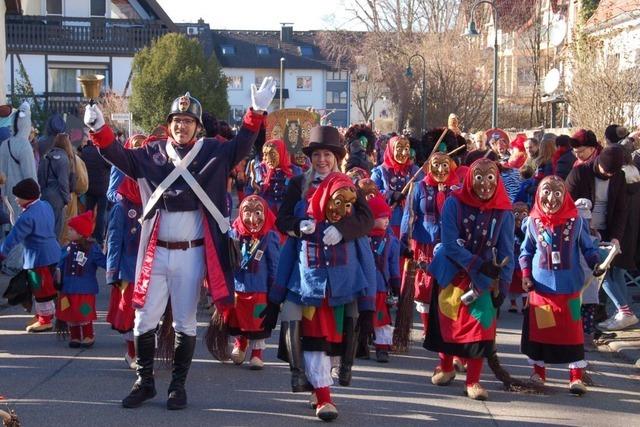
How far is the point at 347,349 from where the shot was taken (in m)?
7.43

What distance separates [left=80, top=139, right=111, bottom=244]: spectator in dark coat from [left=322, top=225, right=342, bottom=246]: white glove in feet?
30.3

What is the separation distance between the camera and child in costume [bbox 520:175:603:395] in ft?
27.5

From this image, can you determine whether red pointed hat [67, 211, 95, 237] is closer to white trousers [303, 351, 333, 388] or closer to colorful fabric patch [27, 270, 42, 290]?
colorful fabric patch [27, 270, 42, 290]

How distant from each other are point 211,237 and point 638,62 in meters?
15.2

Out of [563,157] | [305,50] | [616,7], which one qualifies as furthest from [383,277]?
[305,50]

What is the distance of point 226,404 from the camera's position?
7871 millimetres

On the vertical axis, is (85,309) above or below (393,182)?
below

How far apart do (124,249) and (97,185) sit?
24.8 feet

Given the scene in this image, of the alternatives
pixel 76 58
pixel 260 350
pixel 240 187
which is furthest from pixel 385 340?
pixel 76 58

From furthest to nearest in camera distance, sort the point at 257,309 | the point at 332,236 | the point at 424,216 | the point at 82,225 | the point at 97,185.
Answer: the point at 97,185 < the point at 424,216 < the point at 82,225 < the point at 257,309 < the point at 332,236

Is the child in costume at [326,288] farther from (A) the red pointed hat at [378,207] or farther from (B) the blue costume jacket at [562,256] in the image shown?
(B) the blue costume jacket at [562,256]

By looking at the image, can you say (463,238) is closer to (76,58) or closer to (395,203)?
(395,203)

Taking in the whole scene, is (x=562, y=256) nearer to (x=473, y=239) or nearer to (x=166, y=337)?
(x=473, y=239)

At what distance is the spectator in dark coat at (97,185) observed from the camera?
1619 cm
